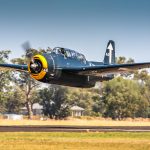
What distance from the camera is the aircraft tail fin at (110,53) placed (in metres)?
59.7

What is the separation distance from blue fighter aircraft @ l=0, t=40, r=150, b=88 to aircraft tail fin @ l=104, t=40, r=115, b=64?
399 inches

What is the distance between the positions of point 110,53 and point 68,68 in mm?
16335

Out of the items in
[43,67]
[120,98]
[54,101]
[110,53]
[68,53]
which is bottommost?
Answer: [43,67]

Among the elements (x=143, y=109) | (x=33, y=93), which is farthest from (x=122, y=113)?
(x=33, y=93)

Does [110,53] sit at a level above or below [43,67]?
above

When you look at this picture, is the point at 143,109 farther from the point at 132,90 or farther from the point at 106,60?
the point at 106,60

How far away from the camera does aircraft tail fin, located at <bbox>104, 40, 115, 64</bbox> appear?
5966 cm

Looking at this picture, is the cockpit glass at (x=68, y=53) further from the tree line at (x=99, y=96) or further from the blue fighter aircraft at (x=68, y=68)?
the tree line at (x=99, y=96)

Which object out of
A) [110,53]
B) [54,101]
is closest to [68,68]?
[110,53]

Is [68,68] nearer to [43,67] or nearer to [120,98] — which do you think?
[43,67]

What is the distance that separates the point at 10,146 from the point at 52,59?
2057cm

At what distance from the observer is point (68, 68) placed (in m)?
45.4

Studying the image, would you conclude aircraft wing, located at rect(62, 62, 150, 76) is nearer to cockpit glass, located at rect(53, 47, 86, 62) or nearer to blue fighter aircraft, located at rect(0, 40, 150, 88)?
blue fighter aircraft, located at rect(0, 40, 150, 88)

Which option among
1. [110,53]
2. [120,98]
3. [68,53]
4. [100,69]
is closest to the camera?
[68,53]
